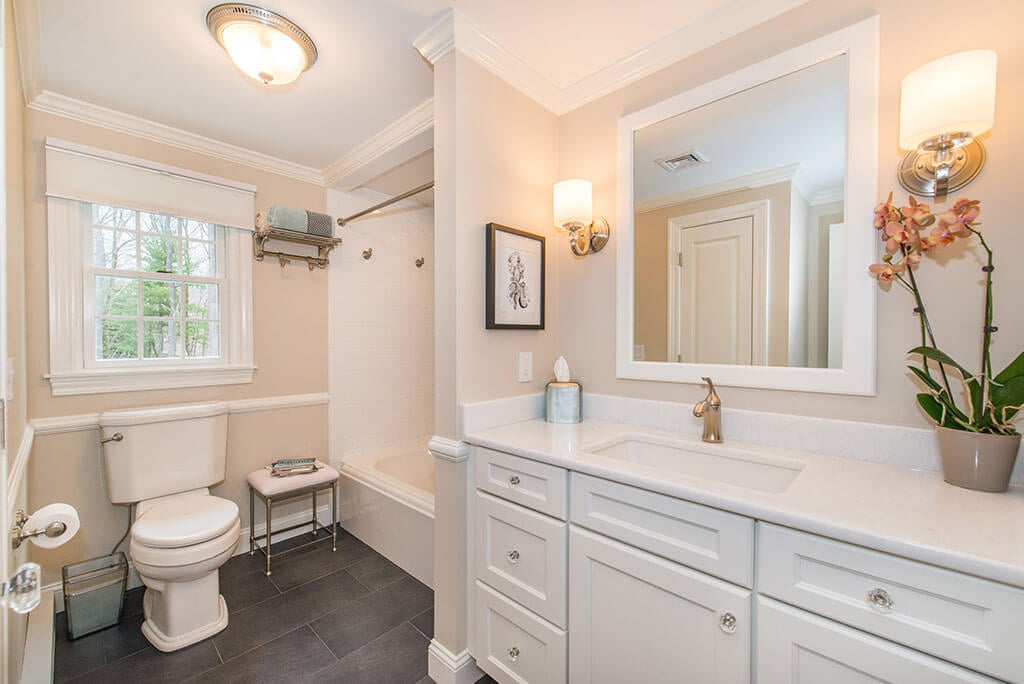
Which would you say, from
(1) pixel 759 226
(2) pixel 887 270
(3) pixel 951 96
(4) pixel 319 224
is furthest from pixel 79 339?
(3) pixel 951 96

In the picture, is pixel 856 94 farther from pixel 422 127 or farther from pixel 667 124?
pixel 422 127

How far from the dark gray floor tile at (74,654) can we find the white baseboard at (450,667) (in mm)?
1292

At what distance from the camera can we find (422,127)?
6.84 feet

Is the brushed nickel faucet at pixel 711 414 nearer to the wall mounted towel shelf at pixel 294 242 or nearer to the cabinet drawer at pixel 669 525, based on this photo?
the cabinet drawer at pixel 669 525

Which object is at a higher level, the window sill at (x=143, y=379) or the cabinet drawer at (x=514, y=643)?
the window sill at (x=143, y=379)

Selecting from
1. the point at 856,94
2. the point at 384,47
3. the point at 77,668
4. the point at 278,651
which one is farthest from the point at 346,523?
the point at 856,94

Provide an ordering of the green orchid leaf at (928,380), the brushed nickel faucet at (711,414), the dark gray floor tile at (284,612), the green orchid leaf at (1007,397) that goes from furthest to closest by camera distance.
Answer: the dark gray floor tile at (284,612) < the brushed nickel faucet at (711,414) < the green orchid leaf at (928,380) < the green orchid leaf at (1007,397)

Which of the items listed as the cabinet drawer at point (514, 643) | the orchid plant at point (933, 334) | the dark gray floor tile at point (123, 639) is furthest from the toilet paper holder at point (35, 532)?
the orchid plant at point (933, 334)

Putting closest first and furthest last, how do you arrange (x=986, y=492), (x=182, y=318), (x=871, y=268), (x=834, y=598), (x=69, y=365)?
(x=834, y=598)
(x=986, y=492)
(x=871, y=268)
(x=69, y=365)
(x=182, y=318)

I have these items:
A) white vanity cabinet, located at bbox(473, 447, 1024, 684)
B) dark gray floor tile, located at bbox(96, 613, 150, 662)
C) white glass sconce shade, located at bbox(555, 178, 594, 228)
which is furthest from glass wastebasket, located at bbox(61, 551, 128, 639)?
white glass sconce shade, located at bbox(555, 178, 594, 228)

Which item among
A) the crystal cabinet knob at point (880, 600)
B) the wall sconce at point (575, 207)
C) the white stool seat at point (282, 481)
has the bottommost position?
the white stool seat at point (282, 481)

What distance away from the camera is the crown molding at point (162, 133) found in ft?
6.38

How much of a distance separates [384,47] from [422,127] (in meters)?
0.46

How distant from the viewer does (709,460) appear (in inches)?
54.8
